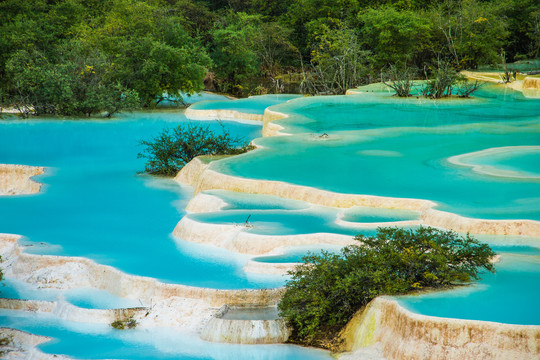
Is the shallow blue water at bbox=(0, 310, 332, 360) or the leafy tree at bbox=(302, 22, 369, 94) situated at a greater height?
the leafy tree at bbox=(302, 22, 369, 94)

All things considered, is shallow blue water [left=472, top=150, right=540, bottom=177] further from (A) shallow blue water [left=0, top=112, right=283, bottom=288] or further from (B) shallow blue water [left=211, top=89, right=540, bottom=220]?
(A) shallow blue water [left=0, top=112, right=283, bottom=288]

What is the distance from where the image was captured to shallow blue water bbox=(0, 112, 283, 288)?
335 inches

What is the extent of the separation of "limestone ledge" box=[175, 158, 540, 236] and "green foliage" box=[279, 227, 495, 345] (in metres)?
1.43

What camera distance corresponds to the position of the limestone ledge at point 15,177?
45.7 feet

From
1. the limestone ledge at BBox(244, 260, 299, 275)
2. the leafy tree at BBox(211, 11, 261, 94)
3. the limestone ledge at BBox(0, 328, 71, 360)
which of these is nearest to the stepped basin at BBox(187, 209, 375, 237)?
the limestone ledge at BBox(244, 260, 299, 275)

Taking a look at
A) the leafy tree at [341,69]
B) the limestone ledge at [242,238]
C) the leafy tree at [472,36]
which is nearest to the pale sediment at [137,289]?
the limestone ledge at [242,238]

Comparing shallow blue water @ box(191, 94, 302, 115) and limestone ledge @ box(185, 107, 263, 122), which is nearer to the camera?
limestone ledge @ box(185, 107, 263, 122)

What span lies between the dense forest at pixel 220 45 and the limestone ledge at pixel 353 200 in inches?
382

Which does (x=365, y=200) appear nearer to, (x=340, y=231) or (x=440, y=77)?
(x=340, y=231)

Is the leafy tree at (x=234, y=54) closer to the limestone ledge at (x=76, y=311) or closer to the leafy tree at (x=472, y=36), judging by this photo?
the leafy tree at (x=472, y=36)

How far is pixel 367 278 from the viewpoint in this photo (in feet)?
21.9

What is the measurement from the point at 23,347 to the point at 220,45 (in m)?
22.7

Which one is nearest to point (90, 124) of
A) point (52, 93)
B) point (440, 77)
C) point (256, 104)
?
point (52, 93)

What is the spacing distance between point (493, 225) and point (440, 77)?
12868mm
